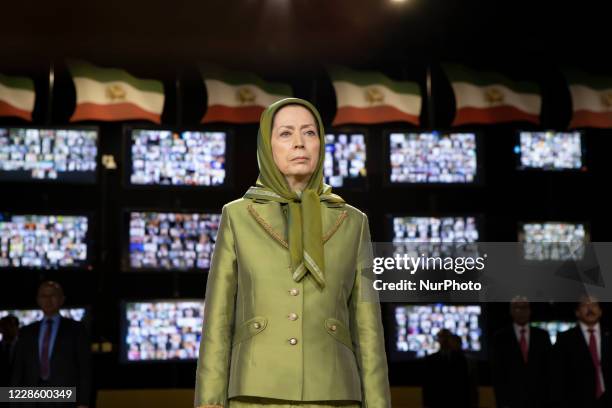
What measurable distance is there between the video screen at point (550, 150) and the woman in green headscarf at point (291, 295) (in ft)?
20.6

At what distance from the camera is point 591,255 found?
8.46m

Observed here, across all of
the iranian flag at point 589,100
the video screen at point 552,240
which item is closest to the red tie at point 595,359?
the video screen at point 552,240

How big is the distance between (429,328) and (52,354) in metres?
3.42

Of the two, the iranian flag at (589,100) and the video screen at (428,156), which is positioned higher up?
the iranian flag at (589,100)

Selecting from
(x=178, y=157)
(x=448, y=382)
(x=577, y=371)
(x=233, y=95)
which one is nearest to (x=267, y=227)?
(x=577, y=371)

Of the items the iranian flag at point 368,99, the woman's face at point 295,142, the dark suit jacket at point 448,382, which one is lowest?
the dark suit jacket at point 448,382

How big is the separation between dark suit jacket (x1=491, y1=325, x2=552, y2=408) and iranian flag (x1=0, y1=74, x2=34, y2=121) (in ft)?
14.4

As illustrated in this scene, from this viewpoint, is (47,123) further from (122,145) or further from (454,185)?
(454,185)

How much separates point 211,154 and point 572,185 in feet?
11.5

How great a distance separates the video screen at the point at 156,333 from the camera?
8.02 m

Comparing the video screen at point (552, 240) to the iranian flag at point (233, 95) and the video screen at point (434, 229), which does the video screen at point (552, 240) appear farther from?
the iranian flag at point (233, 95)

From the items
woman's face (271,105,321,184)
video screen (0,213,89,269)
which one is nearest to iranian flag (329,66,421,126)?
video screen (0,213,89,269)

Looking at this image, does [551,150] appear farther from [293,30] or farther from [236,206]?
[236,206]

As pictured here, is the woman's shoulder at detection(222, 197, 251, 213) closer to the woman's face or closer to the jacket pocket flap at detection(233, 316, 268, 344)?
the woman's face
